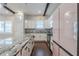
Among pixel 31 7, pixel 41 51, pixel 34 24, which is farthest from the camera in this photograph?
pixel 34 24

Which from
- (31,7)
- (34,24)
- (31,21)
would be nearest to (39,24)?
(34,24)

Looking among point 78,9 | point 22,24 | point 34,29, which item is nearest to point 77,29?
point 78,9

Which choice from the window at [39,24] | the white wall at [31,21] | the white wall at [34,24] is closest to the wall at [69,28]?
the white wall at [34,24]

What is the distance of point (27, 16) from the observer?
8.67 metres

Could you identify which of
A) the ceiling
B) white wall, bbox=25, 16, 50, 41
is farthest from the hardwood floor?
white wall, bbox=25, 16, 50, 41

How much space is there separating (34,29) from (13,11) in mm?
2361

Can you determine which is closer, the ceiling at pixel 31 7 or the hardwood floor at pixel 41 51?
the hardwood floor at pixel 41 51

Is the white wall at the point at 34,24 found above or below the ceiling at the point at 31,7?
below

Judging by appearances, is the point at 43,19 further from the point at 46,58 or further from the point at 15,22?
the point at 46,58

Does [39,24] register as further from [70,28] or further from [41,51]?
[70,28]

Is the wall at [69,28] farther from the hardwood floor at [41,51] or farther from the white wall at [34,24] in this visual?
the white wall at [34,24]

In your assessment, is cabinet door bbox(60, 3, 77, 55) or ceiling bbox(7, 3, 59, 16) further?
ceiling bbox(7, 3, 59, 16)

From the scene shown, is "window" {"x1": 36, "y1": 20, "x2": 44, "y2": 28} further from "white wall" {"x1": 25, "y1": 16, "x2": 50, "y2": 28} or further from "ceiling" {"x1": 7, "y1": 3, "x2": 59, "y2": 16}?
"ceiling" {"x1": 7, "y1": 3, "x2": 59, "y2": 16}

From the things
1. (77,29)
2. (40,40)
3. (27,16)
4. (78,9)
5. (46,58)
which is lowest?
(40,40)
